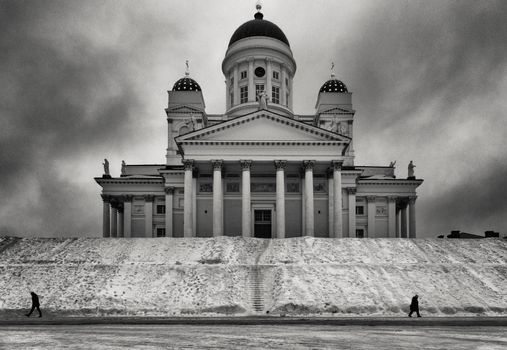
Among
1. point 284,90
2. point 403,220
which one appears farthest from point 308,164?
point 403,220

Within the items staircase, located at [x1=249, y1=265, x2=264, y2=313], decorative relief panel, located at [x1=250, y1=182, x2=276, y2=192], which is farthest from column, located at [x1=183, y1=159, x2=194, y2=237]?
staircase, located at [x1=249, y1=265, x2=264, y2=313]

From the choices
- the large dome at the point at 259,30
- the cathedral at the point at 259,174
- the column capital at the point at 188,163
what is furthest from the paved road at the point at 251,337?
the large dome at the point at 259,30

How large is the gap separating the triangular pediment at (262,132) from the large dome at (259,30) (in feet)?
62.6

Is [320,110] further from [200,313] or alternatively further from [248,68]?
[200,313]

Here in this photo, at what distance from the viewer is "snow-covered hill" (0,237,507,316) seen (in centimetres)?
2416

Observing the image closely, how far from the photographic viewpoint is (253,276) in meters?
28.0

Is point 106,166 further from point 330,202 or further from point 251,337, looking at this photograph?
point 251,337

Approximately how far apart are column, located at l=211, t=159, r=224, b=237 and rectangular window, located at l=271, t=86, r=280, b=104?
16.6 m

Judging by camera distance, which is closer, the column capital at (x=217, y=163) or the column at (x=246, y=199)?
the column at (x=246, y=199)

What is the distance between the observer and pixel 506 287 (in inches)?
1047

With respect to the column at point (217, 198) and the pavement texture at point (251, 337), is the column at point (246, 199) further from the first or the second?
the pavement texture at point (251, 337)

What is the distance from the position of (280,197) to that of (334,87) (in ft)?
77.6

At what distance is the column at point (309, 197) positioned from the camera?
40.9 m

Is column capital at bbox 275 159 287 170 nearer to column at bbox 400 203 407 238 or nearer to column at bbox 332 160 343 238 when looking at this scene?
column at bbox 332 160 343 238
